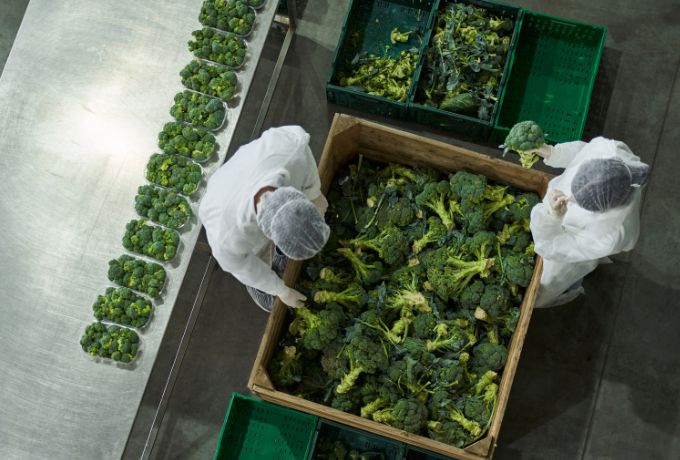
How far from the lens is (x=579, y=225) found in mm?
3566

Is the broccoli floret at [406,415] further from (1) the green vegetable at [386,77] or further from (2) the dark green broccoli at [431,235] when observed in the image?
(1) the green vegetable at [386,77]

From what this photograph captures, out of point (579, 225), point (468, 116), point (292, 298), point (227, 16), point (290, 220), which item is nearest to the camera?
point (290, 220)

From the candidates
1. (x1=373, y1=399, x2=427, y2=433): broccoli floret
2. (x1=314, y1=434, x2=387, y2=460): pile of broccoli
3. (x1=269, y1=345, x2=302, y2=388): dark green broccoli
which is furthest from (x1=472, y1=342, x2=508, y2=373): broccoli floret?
(x1=269, y1=345, x2=302, y2=388): dark green broccoli

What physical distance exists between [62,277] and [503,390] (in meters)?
2.62

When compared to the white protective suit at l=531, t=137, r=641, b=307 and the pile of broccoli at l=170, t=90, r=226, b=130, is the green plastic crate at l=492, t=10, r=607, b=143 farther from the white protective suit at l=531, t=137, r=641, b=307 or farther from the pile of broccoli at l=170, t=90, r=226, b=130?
the pile of broccoli at l=170, t=90, r=226, b=130

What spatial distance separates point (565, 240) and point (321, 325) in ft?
4.77

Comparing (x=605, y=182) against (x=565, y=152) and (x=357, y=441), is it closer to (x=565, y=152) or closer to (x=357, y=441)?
(x=565, y=152)

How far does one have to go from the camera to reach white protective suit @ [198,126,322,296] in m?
3.33

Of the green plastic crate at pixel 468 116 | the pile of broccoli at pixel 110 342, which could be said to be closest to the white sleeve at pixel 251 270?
the pile of broccoli at pixel 110 342

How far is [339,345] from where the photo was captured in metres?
3.87

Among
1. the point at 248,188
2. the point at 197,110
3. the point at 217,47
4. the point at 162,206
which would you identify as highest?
the point at 217,47

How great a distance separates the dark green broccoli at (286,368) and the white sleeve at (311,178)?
3.11 feet

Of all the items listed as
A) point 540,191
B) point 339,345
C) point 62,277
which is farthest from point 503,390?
point 62,277

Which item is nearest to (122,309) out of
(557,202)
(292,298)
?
(292,298)
